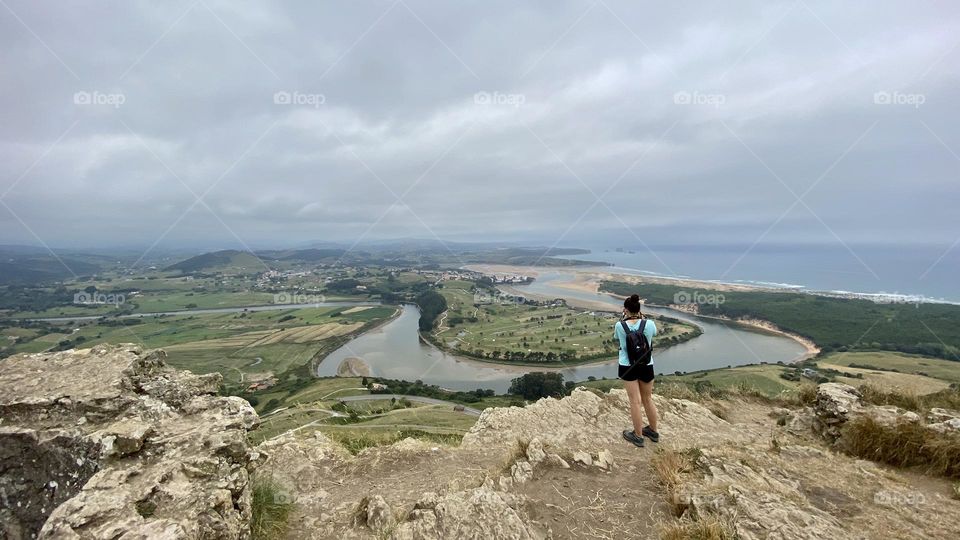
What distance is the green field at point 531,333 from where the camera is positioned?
5969cm

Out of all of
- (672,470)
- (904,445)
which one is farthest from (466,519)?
(904,445)

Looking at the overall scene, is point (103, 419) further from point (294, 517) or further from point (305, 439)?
point (305, 439)

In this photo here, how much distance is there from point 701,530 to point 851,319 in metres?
95.9

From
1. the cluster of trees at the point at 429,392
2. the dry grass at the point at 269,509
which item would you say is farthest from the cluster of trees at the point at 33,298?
the dry grass at the point at 269,509

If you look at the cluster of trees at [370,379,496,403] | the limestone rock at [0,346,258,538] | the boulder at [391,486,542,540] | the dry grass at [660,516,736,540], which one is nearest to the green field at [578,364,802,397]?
the cluster of trees at [370,379,496,403]

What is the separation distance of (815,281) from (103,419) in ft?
594

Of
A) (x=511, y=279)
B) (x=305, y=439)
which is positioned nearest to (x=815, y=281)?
(x=511, y=279)

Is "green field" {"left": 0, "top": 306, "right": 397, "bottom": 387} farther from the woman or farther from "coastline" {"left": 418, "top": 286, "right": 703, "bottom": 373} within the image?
the woman

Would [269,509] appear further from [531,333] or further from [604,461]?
[531,333]

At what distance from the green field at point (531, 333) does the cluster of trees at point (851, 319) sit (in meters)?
19.8

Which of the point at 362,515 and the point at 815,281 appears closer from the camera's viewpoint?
the point at 362,515

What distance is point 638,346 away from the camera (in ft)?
22.9

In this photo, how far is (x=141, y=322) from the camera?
3196 inches

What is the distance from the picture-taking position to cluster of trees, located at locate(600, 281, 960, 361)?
5717 centimetres
